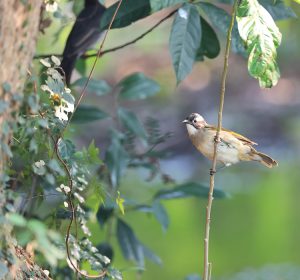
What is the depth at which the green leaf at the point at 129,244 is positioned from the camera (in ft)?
14.6

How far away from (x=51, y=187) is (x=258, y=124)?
8.20m

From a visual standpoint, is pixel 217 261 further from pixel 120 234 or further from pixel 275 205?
pixel 120 234

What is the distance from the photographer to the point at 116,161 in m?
4.27

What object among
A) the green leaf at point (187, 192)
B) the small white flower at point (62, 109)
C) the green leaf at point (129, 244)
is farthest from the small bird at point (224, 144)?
the small white flower at point (62, 109)

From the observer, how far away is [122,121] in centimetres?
443

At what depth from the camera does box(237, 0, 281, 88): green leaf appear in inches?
118

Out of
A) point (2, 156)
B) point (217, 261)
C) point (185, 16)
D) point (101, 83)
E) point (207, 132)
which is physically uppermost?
point (2, 156)

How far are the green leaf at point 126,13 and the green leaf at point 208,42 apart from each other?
29cm

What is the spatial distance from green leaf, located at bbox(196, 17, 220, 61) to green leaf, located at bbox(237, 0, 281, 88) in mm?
843

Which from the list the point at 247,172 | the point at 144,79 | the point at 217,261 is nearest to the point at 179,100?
the point at 247,172

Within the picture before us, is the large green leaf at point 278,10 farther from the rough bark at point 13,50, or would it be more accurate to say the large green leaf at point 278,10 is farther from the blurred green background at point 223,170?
the blurred green background at point 223,170

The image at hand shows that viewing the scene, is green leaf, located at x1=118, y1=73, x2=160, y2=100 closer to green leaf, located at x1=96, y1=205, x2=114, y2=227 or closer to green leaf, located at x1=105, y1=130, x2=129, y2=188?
green leaf, located at x1=105, y1=130, x2=129, y2=188

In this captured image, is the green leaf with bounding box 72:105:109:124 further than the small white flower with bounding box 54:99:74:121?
Yes

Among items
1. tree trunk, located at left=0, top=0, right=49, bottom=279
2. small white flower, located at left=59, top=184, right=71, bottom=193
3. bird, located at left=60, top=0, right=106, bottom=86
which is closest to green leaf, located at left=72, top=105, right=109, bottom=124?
bird, located at left=60, top=0, right=106, bottom=86
